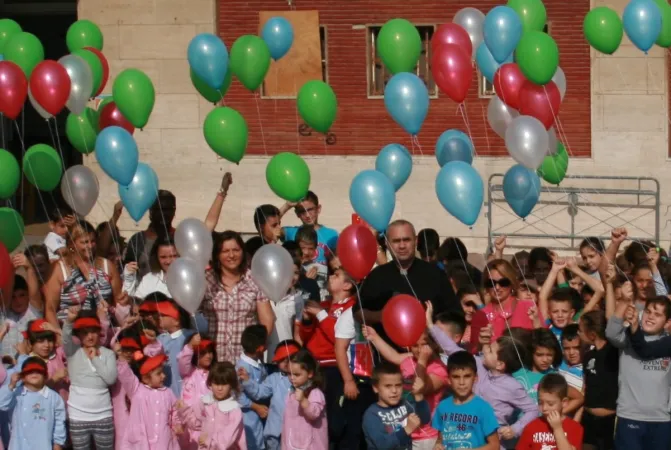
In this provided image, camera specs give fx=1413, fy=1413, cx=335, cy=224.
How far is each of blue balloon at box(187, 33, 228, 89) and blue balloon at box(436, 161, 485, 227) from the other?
6.01ft

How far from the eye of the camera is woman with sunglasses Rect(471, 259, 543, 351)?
9.68m

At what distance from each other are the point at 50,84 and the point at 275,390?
8.71ft

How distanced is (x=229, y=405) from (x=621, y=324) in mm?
2476

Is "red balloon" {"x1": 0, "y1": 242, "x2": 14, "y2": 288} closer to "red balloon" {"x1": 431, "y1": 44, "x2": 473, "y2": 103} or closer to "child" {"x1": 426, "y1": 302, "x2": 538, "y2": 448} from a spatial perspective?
"child" {"x1": 426, "y1": 302, "x2": 538, "y2": 448}

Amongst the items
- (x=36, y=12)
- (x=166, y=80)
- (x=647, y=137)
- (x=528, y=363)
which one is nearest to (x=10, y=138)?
(x=36, y=12)

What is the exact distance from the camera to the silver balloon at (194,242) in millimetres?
9586

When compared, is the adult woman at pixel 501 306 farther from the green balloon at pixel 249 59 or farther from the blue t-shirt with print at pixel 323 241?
the green balloon at pixel 249 59

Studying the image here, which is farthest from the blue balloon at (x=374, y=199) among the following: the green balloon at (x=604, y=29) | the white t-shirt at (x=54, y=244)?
the white t-shirt at (x=54, y=244)

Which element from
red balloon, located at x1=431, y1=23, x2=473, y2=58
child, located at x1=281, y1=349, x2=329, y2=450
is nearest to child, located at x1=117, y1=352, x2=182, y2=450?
child, located at x1=281, y1=349, x2=329, y2=450

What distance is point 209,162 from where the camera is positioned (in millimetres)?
16516

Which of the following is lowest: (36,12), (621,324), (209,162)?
(621,324)

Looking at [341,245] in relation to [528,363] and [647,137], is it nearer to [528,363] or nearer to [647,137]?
[528,363]

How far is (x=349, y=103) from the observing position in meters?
16.4

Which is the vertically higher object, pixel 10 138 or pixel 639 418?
pixel 10 138
